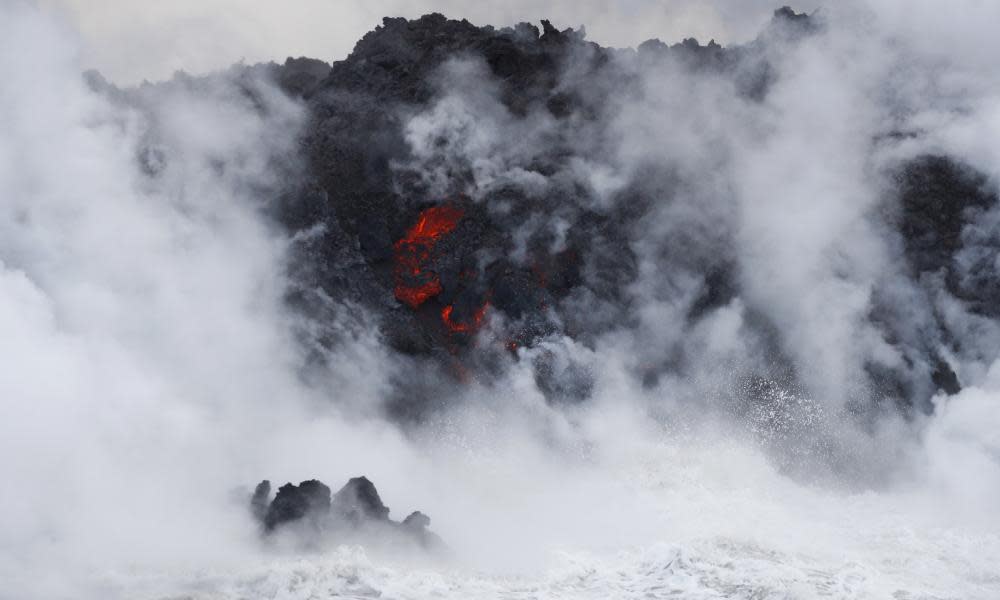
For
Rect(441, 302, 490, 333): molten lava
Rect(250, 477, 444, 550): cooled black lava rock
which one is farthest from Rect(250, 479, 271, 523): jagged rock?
Rect(441, 302, 490, 333): molten lava

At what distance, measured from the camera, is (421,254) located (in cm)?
4219

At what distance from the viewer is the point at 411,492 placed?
3150 cm

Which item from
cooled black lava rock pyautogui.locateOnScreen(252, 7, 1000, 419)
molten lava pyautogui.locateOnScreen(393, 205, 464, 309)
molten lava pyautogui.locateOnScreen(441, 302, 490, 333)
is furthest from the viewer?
molten lava pyautogui.locateOnScreen(393, 205, 464, 309)

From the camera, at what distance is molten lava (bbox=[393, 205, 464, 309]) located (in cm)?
4147

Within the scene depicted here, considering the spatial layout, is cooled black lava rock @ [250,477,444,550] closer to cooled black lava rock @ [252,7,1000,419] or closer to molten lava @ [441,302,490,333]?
cooled black lava rock @ [252,7,1000,419]

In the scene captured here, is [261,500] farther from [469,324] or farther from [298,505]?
[469,324]

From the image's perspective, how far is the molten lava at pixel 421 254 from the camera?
41.5 metres

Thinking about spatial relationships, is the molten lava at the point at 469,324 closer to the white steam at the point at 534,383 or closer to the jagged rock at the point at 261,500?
the white steam at the point at 534,383

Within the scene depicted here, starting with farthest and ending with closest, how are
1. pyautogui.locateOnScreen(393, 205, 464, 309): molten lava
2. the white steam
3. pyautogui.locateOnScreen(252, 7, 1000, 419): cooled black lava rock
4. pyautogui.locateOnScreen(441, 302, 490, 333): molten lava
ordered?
pyautogui.locateOnScreen(393, 205, 464, 309): molten lava, pyautogui.locateOnScreen(441, 302, 490, 333): molten lava, pyautogui.locateOnScreen(252, 7, 1000, 419): cooled black lava rock, the white steam


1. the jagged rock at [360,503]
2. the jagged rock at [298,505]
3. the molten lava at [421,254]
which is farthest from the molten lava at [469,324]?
the jagged rock at [298,505]

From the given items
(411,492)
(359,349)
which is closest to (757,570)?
(411,492)

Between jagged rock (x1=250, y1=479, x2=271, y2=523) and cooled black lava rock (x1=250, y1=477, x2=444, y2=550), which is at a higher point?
jagged rock (x1=250, y1=479, x2=271, y2=523)

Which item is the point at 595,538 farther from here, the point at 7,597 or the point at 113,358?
the point at 113,358

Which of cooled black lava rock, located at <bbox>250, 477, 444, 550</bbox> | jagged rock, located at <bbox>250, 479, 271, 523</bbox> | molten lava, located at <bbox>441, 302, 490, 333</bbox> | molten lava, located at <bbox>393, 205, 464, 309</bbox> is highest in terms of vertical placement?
molten lava, located at <bbox>393, 205, 464, 309</bbox>
